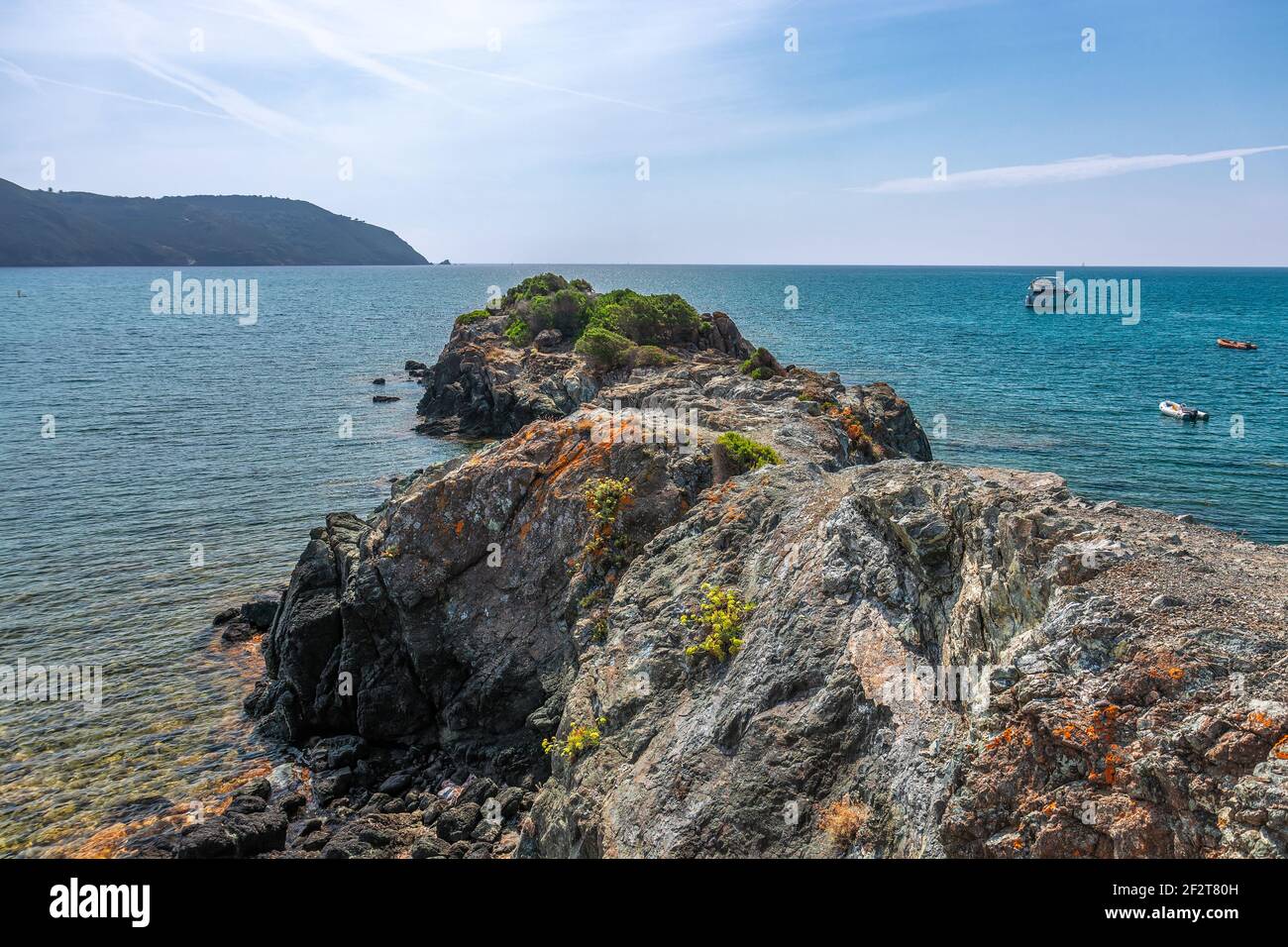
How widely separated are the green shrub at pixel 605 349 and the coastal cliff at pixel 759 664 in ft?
77.8

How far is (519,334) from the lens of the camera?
247 ft

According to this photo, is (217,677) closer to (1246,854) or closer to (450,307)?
(1246,854)

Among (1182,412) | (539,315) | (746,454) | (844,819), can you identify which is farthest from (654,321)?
(844,819)

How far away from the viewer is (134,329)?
128 metres

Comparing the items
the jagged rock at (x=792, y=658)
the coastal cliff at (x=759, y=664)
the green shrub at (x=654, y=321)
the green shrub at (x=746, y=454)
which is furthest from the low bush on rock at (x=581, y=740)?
the green shrub at (x=654, y=321)

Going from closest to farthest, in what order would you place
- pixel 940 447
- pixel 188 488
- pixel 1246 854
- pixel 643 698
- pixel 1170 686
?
pixel 1246 854, pixel 1170 686, pixel 643 698, pixel 188 488, pixel 940 447

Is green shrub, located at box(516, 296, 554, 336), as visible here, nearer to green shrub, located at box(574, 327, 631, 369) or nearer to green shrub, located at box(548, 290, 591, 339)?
green shrub, located at box(548, 290, 591, 339)

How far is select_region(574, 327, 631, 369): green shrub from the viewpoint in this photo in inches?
2213

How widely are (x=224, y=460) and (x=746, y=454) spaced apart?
4508 centimetres

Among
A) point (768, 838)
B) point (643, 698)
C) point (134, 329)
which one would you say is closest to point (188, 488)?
point (643, 698)

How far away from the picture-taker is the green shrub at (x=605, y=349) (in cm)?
5622

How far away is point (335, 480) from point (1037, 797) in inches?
1919

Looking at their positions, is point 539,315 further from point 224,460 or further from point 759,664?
point 759,664
